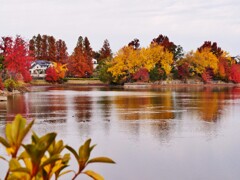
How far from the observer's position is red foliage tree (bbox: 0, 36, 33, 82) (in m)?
46.7

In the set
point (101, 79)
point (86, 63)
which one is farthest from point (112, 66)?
point (86, 63)

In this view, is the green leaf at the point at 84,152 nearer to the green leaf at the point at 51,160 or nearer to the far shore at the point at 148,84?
the green leaf at the point at 51,160

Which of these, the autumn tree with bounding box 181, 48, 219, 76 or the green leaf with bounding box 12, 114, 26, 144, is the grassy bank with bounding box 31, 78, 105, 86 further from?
the green leaf with bounding box 12, 114, 26, 144

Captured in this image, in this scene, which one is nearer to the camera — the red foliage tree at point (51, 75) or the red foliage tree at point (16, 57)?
the red foliage tree at point (16, 57)

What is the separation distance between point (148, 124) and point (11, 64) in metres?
32.5

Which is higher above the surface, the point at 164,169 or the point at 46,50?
the point at 46,50

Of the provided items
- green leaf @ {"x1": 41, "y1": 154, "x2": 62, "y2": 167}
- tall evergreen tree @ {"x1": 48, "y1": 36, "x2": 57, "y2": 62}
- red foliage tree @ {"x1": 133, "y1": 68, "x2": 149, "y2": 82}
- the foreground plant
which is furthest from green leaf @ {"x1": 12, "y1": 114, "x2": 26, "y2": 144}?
tall evergreen tree @ {"x1": 48, "y1": 36, "x2": 57, "y2": 62}

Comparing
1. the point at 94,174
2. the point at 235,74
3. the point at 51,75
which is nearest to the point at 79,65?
the point at 51,75

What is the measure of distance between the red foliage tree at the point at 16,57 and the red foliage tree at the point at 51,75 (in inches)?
805

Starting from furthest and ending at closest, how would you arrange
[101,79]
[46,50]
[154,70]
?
[46,50] < [101,79] < [154,70]

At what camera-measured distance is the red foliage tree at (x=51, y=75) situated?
7150 cm

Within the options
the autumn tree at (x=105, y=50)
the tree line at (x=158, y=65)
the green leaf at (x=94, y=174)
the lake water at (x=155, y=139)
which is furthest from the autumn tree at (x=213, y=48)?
Answer: the green leaf at (x=94, y=174)

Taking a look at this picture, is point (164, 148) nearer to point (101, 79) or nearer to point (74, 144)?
point (74, 144)

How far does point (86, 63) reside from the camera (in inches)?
3076
